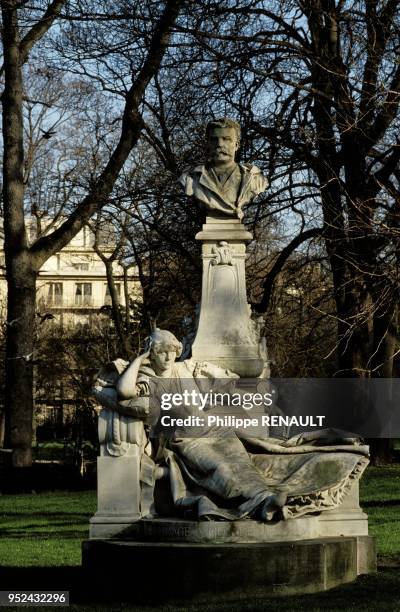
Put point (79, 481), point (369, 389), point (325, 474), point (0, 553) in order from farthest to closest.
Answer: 1. point (79, 481)
2. point (369, 389)
3. point (0, 553)
4. point (325, 474)

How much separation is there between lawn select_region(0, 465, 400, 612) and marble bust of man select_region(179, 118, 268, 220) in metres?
3.64

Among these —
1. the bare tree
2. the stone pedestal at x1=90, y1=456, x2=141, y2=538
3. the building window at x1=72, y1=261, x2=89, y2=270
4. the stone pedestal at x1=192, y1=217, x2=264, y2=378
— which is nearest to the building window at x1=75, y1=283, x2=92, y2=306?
the building window at x1=72, y1=261, x2=89, y2=270

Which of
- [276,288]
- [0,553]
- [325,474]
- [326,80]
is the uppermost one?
[326,80]

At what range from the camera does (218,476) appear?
35.6 feet

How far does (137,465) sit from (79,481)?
15.0 metres

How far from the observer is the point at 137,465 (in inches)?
440

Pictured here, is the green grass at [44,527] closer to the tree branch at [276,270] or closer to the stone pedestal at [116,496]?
the stone pedestal at [116,496]

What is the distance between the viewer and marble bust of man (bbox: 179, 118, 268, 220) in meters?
12.6

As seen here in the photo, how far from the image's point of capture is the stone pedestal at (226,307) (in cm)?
1215

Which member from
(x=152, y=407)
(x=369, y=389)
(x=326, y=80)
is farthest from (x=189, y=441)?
(x=369, y=389)

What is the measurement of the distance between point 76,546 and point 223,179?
4755 millimetres

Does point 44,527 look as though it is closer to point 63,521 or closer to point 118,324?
point 63,521

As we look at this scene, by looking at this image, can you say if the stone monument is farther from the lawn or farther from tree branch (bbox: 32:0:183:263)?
tree branch (bbox: 32:0:183:263)

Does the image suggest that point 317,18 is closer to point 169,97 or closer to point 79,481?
point 169,97
